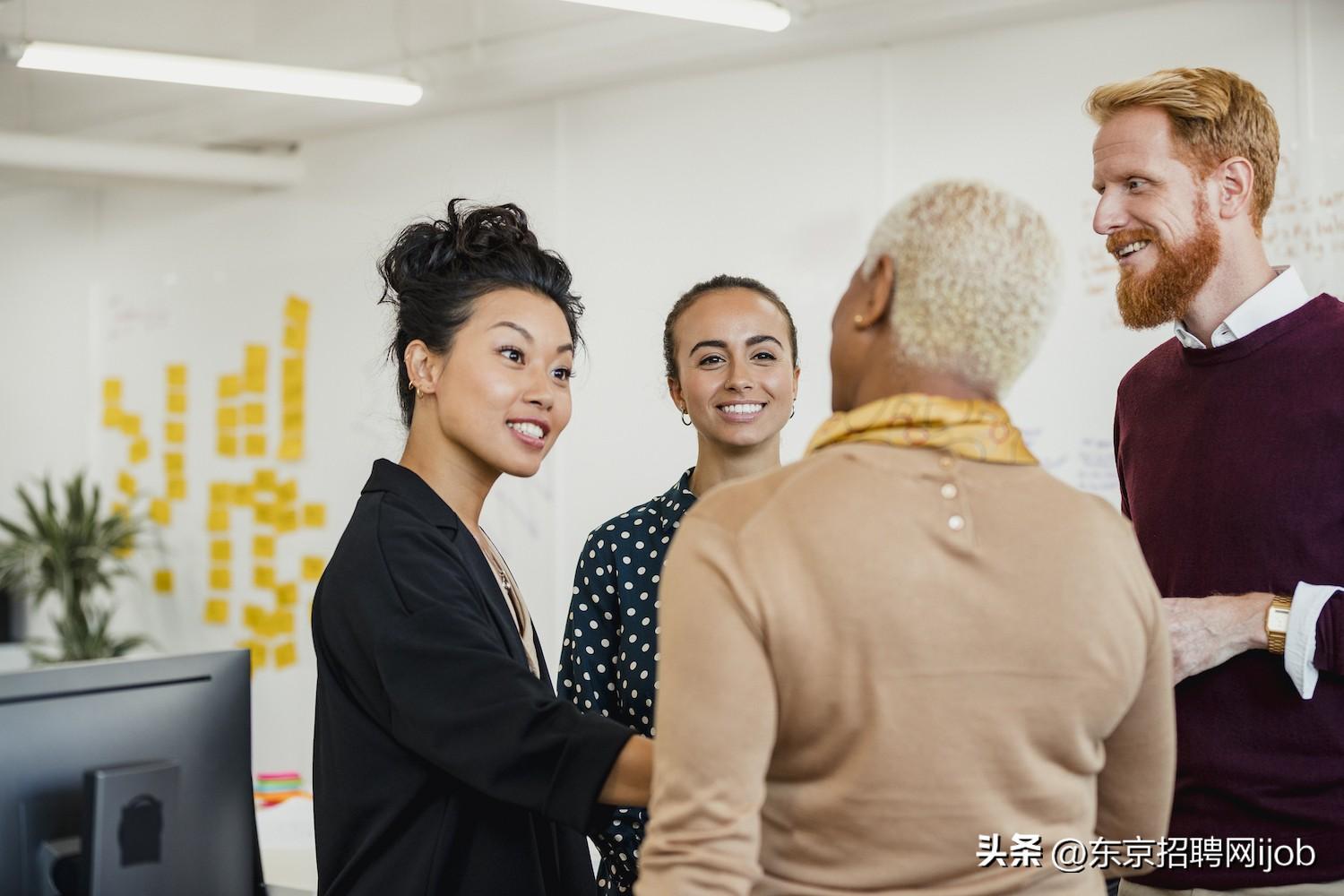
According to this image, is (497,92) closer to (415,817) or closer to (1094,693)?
(415,817)

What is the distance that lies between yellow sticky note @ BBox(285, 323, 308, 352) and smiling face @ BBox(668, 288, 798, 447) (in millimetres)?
3869

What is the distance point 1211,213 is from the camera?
2.01 m

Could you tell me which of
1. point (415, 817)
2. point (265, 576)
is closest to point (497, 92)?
point (265, 576)

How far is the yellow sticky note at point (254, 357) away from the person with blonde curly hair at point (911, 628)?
208 inches

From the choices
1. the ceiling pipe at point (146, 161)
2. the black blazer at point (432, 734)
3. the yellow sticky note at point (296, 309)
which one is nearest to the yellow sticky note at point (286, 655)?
the yellow sticky note at point (296, 309)

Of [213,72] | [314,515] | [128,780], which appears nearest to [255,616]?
[314,515]

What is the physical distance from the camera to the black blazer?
146 cm

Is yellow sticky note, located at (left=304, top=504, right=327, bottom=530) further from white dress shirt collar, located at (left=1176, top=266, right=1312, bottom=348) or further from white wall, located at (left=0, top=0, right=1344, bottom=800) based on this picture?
white dress shirt collar, located at (left=1176, top=266, right=1312, bottom=348)

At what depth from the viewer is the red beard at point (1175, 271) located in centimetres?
201

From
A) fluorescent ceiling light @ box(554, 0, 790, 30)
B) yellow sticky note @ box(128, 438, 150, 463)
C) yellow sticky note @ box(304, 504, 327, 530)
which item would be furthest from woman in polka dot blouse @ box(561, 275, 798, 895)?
yellow sticky note @ box(128, 438, 150, 463)

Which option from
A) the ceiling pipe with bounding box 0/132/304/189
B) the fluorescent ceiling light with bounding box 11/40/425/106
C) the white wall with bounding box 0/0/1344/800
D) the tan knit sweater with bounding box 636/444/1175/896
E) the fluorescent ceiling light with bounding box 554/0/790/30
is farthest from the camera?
the ceiling pipe with bounding box 0/132/304/189

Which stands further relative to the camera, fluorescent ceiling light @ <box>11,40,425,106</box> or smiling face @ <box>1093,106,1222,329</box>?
fluorescent ceiling light @ <box>11,40,425,106</box>

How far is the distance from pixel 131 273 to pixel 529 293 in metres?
5.63

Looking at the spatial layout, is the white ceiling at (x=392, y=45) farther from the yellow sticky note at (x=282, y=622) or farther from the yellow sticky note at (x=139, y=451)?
the yellow sticky note at (x=282, y=622)
